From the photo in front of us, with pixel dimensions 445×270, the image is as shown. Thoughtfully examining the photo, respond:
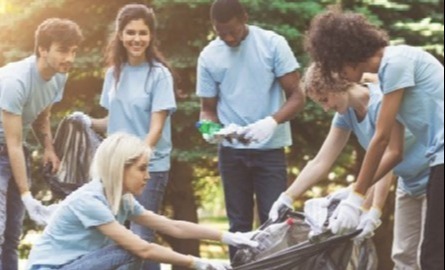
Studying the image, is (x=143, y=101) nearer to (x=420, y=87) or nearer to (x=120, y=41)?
(x=120, y=41)

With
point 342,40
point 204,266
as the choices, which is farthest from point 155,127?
point 342,40

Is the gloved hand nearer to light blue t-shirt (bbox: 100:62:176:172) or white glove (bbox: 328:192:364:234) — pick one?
white glove (bbox: 328:192:364:234)

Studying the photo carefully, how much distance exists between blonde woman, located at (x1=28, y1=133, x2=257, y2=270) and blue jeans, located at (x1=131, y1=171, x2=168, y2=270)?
711 mm

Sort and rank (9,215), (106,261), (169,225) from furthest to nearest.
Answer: (9,215), (169,225), (106,261)

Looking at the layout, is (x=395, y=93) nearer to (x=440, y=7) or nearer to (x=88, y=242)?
(x=88, y=242)

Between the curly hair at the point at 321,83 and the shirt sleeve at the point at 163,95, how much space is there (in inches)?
35.1

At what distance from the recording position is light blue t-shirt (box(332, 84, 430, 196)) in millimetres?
5215

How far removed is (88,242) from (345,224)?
1071 millimetres

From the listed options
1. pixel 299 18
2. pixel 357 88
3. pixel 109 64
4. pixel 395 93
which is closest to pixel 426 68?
pixel 395 93

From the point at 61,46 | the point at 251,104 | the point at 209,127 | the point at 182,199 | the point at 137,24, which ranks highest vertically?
the point at 137,24

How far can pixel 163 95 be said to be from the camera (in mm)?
5805

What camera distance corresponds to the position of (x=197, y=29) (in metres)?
8.66

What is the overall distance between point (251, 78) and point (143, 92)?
0.58 m

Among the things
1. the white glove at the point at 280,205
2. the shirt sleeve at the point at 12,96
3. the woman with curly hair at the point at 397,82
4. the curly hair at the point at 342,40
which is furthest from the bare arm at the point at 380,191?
the shirt sleeve at the point at 12,96
